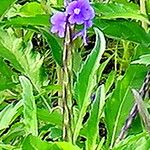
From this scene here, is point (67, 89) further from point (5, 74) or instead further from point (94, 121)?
point (5, 74)

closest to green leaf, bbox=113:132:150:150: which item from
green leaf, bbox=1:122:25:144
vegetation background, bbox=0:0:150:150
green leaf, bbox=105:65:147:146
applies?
vegetation background, bbox=0:0:150:150

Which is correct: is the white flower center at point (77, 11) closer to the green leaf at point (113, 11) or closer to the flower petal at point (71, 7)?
the flower petal at point (71, 7)

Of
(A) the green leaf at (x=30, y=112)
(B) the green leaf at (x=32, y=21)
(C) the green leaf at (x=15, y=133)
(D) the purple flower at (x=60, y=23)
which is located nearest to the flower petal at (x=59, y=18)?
(D) the purple flower at (x=60, y=23)

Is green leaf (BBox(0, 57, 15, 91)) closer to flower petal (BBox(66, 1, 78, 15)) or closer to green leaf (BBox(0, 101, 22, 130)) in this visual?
green leaf (BBox(0, 101, 22, 130))

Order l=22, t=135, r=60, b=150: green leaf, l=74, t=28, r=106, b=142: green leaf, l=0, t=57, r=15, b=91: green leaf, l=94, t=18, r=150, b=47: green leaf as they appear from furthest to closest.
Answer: l=0, t=57, r=15, b=91: green leaf
l=94, t=18, r=150, b=47: green leaf
l=74, t=28, r=106, b=142: green leaf
l=22, t=135, r=60, b=150: green leaf

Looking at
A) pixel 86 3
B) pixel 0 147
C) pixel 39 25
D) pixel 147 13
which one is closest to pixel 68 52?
pixel 86 3
